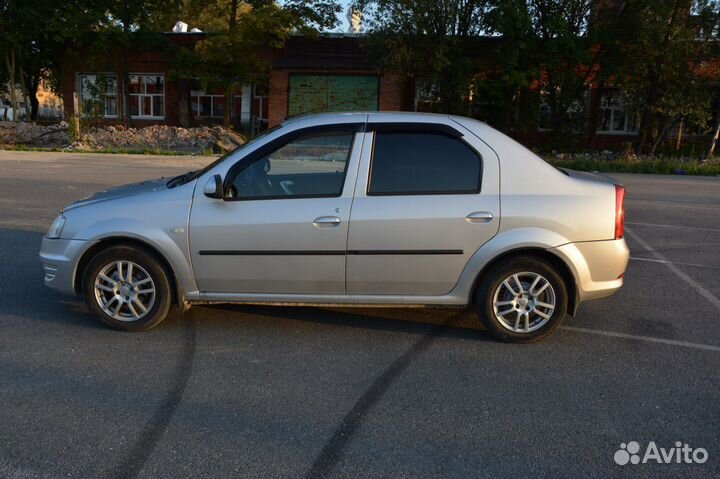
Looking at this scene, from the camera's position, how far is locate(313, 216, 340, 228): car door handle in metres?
4.72

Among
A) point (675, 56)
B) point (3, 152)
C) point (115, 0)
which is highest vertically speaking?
point (115, 0)

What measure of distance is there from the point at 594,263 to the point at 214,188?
9.87 ft

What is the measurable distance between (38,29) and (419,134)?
3272 cm

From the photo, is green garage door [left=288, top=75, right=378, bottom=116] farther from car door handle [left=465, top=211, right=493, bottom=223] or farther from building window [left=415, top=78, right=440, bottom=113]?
car door handle [left=465, top=211, right=493, bottom=223]

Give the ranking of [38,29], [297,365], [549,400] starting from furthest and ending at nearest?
[38,29] → [297,365] → [549,400]

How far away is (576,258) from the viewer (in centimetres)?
477

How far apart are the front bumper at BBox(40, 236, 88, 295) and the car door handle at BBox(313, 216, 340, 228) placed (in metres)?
1.87

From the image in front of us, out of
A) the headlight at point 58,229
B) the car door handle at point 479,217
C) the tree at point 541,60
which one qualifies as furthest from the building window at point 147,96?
the car door handle at point 479,217

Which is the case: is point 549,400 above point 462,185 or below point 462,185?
below

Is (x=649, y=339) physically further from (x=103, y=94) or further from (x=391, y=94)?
(x=103, y=94)

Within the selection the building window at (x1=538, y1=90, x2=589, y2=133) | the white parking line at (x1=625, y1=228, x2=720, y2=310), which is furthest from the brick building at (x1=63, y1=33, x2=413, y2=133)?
the white parking line at (x1=625, y1=228, x2=720, y2=310)

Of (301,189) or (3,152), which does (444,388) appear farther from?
(3,152)

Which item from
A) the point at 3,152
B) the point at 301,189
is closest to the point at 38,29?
Answer: the point at 3,152

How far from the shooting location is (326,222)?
15.5 feet
